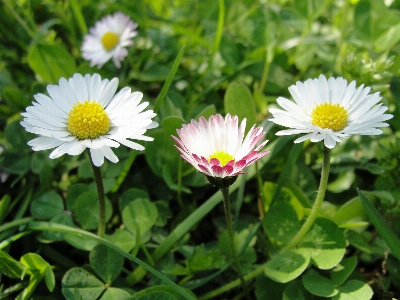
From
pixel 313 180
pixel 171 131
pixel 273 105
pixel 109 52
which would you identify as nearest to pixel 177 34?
pixel 109 52

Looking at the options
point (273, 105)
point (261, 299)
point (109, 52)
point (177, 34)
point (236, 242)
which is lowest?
point (261, 299)

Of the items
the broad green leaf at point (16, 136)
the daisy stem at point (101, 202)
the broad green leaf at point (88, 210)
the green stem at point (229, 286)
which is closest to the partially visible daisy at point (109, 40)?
the broad green leaf at point (16, 136)

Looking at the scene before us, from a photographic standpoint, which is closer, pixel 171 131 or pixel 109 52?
pixel 171 131

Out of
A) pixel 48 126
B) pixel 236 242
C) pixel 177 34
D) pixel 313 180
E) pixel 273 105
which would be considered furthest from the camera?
pixel 177 34

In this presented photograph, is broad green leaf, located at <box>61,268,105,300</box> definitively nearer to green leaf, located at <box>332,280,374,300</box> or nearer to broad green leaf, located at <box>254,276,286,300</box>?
broad green leaf, located at <box>254,276,286,300</box>

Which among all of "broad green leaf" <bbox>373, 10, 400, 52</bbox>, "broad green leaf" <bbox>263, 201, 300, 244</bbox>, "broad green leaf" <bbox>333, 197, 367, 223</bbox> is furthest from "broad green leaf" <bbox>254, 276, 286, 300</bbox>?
"broad green leaf" <bbox>373, 10, 400, 52</bbox>

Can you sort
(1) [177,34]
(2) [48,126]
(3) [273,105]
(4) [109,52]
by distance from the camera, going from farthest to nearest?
(1) [177,34] → (4) [109,52] → (3) [273,105] → (2) [48,126]

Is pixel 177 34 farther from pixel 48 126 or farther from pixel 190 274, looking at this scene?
pixel 190 274

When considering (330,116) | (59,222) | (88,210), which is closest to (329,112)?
(330,116)
